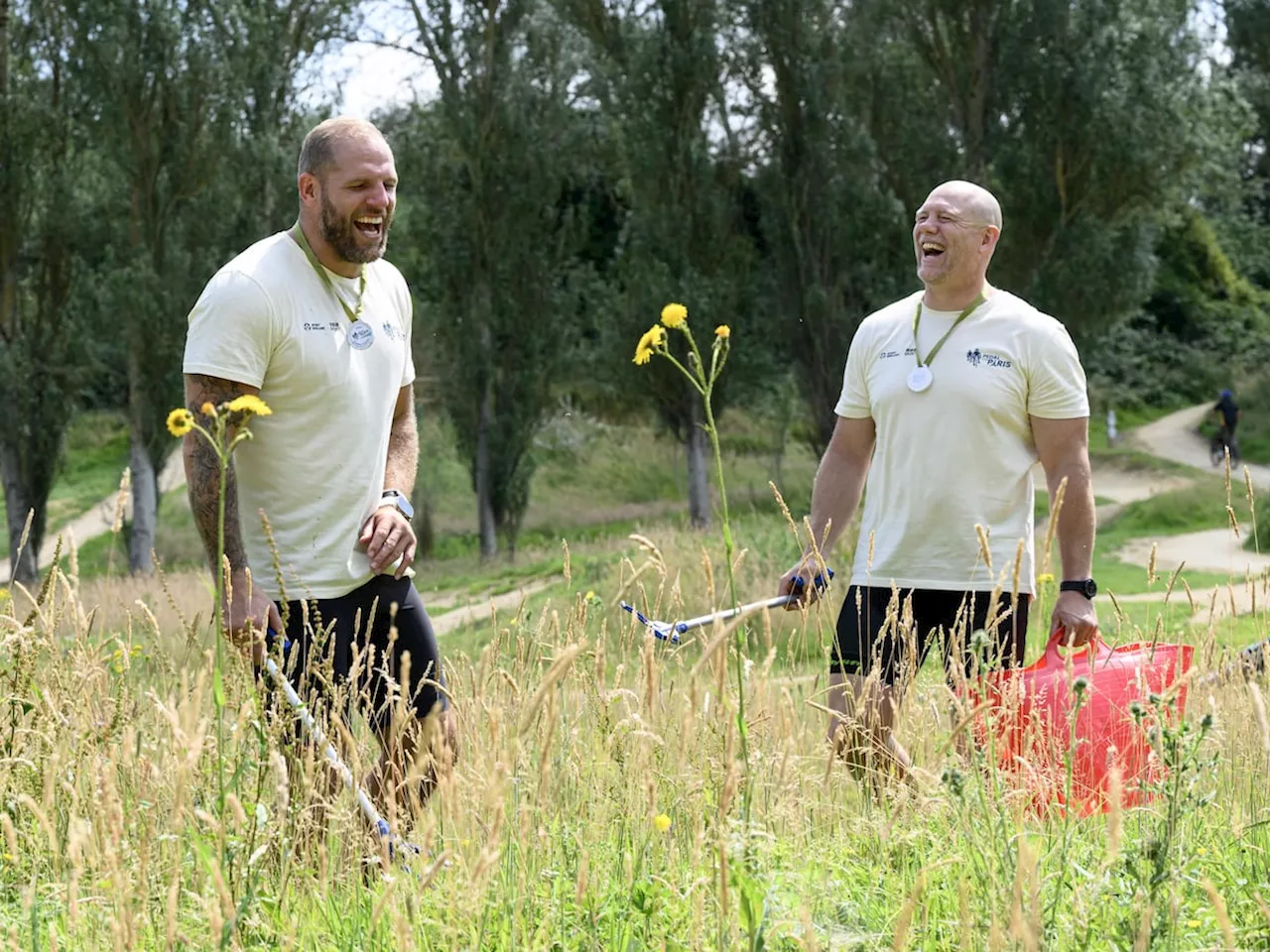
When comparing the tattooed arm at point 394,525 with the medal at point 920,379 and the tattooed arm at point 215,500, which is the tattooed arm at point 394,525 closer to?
the tattooed arm at point 215,500

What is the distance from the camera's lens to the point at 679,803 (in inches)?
110

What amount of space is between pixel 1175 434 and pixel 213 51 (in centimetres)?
2163

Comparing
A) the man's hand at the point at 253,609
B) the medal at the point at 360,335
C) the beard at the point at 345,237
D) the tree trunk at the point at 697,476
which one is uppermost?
the beard at the point at 345,237

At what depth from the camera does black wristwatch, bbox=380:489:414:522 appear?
361cm

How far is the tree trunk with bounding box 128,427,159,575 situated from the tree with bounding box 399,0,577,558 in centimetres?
432

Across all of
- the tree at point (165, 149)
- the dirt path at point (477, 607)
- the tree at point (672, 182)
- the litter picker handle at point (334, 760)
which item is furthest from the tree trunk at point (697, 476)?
the litter picker handle at point (334, 760)

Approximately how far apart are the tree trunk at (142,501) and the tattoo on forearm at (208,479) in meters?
17.2

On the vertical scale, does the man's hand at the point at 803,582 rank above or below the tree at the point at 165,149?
below

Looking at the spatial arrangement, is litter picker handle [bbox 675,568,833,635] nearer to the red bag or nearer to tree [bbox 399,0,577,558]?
the red bag

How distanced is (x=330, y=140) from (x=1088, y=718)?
7.52 ft

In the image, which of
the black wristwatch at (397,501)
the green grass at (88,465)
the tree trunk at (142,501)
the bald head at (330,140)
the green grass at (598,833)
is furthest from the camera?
the green grass at (88,465)

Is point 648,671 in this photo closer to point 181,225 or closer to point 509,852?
point 509,852

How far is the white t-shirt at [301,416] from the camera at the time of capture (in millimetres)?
3332

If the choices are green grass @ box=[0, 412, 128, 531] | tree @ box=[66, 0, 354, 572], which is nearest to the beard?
tree @ box=[66, 0, 354, 572]
